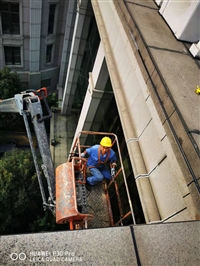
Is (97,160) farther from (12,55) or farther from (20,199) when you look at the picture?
(12,55)

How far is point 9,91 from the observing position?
18250 millimetres

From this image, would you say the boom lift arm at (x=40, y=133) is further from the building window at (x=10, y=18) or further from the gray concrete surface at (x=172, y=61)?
the building window at (x=10, y=18)

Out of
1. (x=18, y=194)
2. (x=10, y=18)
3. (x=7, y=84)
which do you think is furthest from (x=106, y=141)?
(x=10, y=18)

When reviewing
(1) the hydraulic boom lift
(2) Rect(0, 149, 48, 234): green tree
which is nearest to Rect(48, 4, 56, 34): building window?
(1) the hydraulic boom lift

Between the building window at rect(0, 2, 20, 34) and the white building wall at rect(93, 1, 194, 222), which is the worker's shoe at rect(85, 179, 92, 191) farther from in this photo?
the building window at rect(0, 2, 20, 34)

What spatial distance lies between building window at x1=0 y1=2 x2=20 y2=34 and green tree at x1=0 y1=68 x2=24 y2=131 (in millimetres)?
3040

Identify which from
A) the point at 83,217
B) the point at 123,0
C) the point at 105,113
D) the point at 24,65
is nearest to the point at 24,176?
the point at 105,113

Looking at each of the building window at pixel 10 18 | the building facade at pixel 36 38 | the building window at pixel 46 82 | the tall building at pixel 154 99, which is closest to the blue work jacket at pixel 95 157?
the tall building at pixel 154 99

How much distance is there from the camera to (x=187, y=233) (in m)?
3.77

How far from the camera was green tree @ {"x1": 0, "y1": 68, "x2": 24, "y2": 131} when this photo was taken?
1789cm

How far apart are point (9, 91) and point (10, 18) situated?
5.27 meters

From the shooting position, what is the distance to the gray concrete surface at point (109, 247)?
10.9 feet

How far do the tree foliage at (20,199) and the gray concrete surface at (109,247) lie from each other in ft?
28.4

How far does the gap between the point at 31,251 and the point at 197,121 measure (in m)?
3.88
